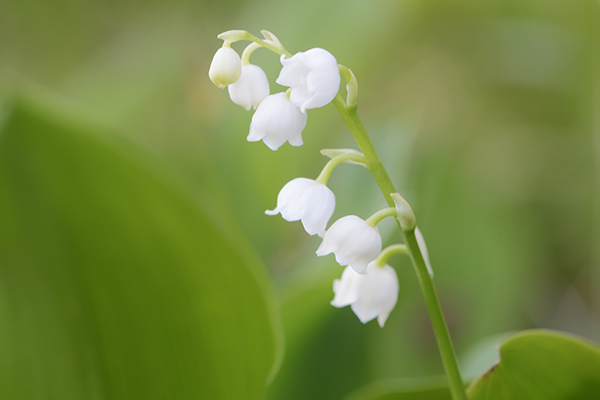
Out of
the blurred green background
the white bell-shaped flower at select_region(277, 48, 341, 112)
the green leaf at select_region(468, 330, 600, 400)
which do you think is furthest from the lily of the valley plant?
the blurred green background

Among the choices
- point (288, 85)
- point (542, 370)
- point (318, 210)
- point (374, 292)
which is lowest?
point (542, 370)

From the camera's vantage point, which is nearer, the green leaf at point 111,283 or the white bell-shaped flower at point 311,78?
the white bell-shaped flower at point 311,78

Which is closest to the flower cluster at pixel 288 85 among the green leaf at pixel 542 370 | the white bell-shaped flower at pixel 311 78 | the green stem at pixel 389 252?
the white bell-shaped flower at pixel 311 78

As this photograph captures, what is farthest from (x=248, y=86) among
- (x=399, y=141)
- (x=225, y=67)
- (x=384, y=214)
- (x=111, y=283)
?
(x=399, y=141)

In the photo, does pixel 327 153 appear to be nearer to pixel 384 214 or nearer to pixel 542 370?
pixel 384 214

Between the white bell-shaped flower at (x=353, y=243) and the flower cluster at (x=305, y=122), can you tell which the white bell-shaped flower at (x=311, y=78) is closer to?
the flower cluster at (x=305, y=122)
